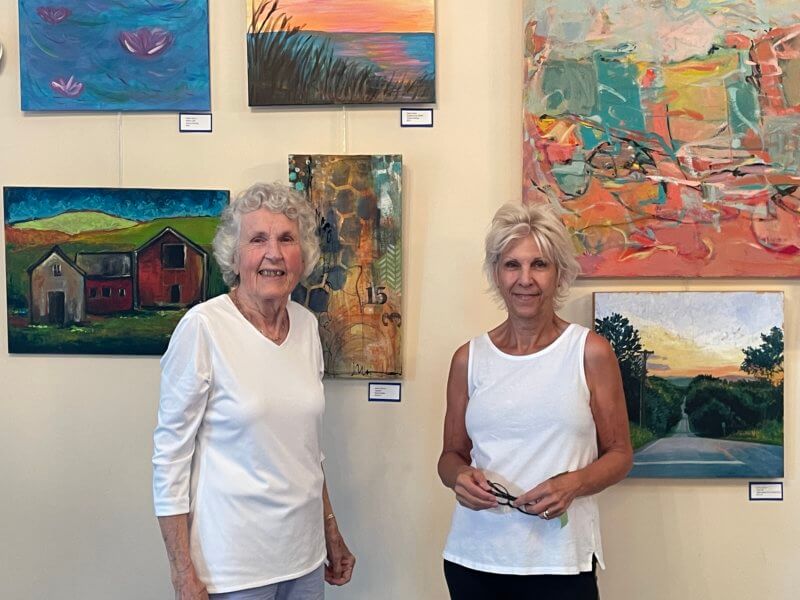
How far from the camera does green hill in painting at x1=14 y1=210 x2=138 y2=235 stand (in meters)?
2.09

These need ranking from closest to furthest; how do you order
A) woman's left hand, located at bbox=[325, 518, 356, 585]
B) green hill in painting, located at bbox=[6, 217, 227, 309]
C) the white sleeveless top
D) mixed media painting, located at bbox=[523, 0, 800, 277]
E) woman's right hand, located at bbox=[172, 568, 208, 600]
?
woman's right hand, located at bbox=[172, 568, 208, 600]
the white sleeveless top
woman's left hand, located at bbox=[325, 518, 356, 585]
mixed media painting, located at bbox=[523, 0, 800, 277]
green hill in painting, located at bbox=[6, 217, 227, 309]

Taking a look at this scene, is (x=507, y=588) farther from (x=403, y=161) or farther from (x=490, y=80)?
(x=490, y=80)

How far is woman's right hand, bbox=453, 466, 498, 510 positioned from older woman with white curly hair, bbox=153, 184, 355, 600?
1.06 feet

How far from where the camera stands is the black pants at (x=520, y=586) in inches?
60.2

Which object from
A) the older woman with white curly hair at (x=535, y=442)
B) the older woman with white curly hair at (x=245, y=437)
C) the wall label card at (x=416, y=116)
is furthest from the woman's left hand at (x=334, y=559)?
the wall label card at (x=416, y=116)

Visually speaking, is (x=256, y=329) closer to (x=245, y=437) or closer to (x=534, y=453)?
(x=245, y=437)

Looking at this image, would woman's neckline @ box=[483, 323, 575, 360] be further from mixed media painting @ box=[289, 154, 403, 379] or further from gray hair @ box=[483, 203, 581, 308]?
mixed media painting @ box=[289, 154, 403, 379]

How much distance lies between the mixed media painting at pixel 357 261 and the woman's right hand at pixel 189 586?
0.76 m

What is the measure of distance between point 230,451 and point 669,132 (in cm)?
144

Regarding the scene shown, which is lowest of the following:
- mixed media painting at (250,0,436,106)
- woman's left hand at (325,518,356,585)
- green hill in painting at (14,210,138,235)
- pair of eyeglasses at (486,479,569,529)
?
woman's left hand at (325,518,356,585)

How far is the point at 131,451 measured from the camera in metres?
2.13

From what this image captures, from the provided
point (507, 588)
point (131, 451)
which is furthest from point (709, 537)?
point (131, 451)

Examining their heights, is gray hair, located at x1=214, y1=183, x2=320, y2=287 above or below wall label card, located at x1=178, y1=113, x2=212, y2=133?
below

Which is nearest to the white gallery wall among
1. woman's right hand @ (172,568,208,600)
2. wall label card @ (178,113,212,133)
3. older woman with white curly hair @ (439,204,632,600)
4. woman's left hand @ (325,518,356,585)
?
wall label card @ (178,113,212,133)
